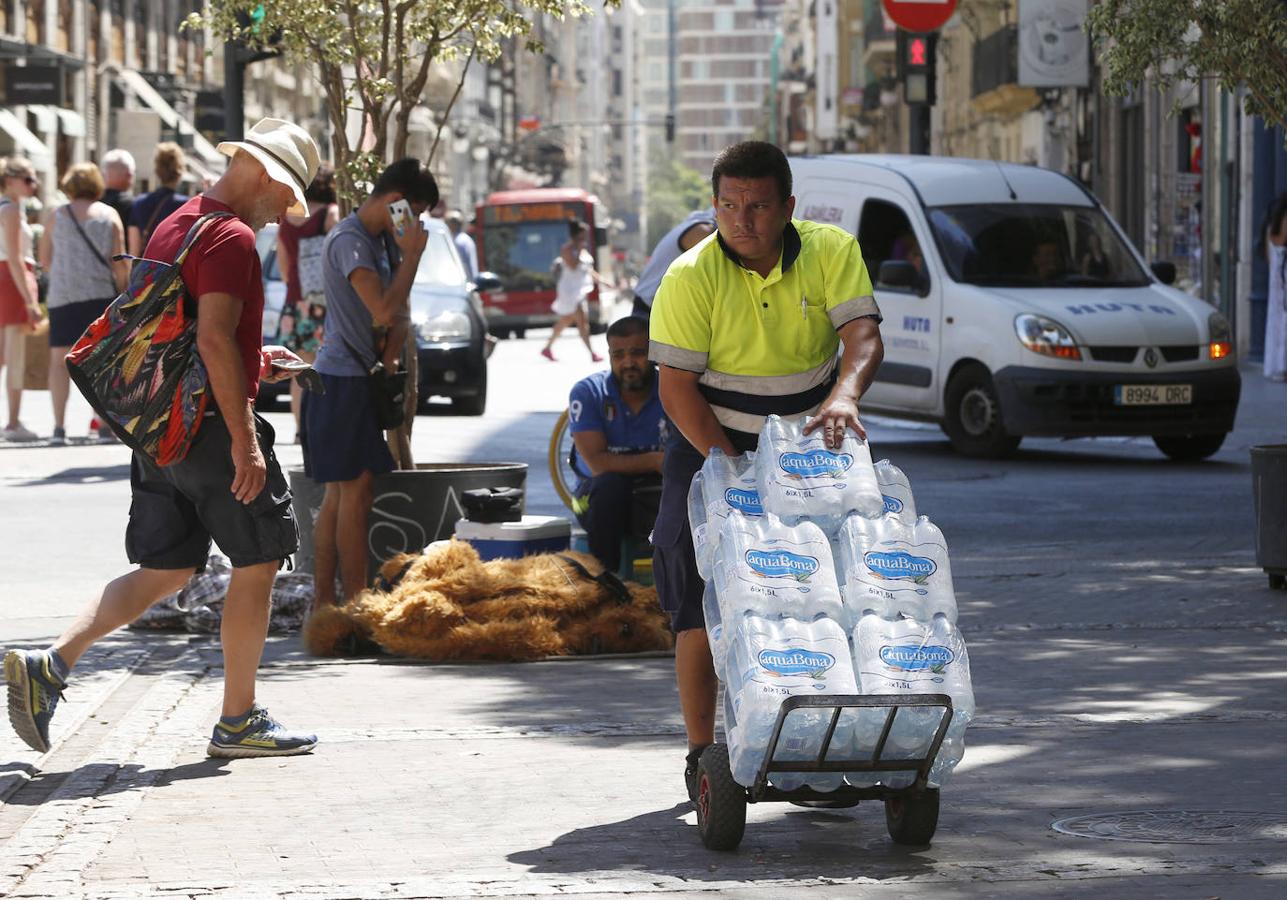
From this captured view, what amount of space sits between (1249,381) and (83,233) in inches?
507

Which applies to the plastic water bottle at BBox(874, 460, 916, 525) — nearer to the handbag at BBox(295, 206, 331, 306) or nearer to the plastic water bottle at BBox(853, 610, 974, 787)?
the plastic water bottle at BBox(853, 610, 974, 787)

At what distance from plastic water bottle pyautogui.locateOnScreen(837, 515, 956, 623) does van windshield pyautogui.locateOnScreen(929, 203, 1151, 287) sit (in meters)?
11.6

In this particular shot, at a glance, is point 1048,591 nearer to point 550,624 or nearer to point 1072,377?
point 550,624

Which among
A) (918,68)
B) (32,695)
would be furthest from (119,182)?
(32,695)

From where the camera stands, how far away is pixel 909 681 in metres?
5.33

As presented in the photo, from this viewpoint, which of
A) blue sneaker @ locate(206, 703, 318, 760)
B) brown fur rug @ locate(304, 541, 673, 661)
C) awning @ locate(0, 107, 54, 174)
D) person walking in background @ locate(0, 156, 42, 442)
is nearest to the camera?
blue sneaker @ locate(206, 703, 318, 760)

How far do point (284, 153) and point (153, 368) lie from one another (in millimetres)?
713

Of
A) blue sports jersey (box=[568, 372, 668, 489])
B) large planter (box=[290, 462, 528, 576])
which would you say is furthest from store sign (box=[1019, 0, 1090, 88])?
large planter (box=[290, 462, 528, 576])

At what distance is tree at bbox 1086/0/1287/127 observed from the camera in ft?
33.9

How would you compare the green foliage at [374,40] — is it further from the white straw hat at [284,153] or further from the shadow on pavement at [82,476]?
the shadow on pavement at [82,476]

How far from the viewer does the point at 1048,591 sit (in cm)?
1045

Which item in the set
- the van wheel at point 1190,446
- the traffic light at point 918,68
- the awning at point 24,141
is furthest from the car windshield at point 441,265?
the awning at point 24,141

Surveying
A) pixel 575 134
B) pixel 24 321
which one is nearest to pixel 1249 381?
pixel 24 321

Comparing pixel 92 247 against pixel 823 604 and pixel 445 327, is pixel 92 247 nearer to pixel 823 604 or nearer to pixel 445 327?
pixel 445 327
